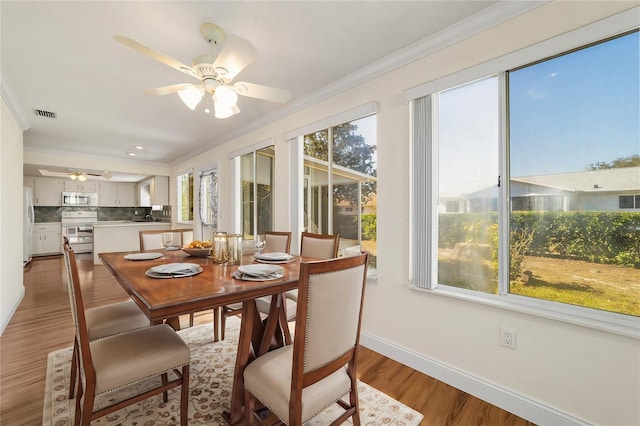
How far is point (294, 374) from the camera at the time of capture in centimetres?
105

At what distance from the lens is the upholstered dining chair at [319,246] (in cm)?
232

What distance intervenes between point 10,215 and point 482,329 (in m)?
4.79

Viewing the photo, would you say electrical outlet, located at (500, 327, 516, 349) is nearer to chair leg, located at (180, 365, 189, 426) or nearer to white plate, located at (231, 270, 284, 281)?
white plate, located at (231, 270, 284, 281)

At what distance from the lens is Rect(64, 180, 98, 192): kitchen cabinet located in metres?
8.09

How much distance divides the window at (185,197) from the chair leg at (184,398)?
17.9 ft

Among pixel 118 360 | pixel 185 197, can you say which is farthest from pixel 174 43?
pixel 185 197

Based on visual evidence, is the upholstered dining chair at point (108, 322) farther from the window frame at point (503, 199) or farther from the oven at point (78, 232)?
the oven at point (78, 232)

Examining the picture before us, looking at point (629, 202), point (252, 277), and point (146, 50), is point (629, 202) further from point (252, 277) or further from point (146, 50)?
point (146, 50)

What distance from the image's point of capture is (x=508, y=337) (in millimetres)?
1715

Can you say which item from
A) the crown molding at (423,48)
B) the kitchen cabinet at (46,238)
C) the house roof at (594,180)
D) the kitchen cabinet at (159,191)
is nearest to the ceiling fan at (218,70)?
the crown molding at (423,48)

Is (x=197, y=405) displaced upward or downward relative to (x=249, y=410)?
downward

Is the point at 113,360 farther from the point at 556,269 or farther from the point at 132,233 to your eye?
the point at 132,233

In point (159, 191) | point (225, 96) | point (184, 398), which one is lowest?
point (184, 398)

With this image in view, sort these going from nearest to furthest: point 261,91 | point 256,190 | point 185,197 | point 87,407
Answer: point 87,407
point 261,91
point 256,190
point 185,197
